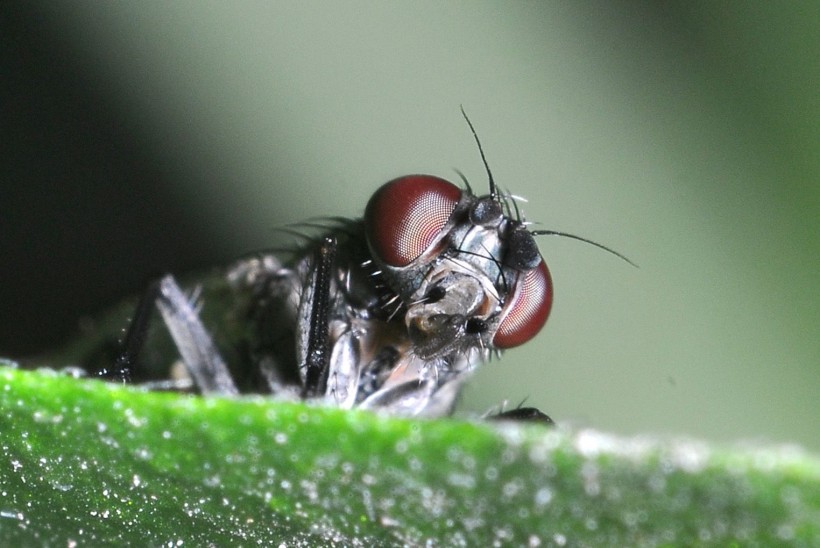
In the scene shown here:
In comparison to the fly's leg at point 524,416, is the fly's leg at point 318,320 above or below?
above

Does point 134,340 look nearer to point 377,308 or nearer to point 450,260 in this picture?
point 377,308

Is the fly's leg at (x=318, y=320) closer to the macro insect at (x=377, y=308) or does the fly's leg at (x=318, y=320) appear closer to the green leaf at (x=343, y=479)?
the macro insect at (x=377, y=308)

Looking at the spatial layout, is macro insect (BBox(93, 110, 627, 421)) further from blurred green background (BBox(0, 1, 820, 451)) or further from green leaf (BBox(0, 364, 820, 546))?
green leaf (BBox(0, 364, 820, 546))

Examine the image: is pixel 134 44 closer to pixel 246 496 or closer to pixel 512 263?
pixel 512 263

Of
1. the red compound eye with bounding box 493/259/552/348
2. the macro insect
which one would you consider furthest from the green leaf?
the red compound eye with bounding box 493/259/552/348

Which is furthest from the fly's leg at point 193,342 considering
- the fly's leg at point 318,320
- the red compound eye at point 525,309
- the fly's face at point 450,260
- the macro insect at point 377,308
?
the red compound eye at point 525,309

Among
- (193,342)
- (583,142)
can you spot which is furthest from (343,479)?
(583,142)
